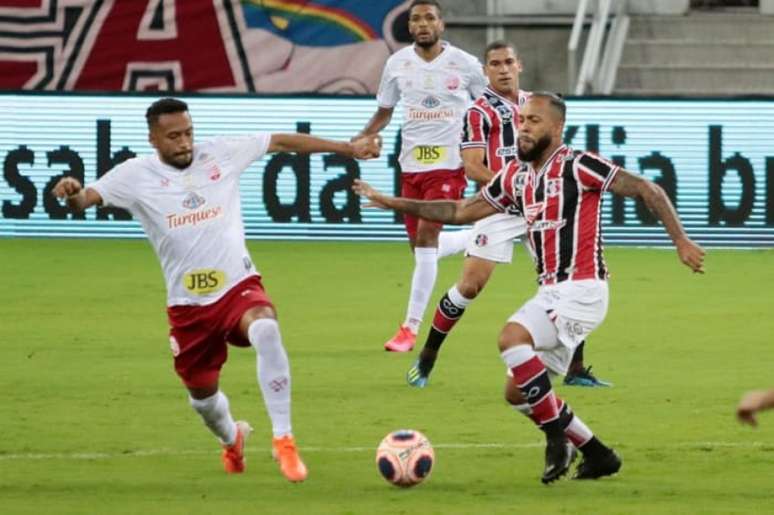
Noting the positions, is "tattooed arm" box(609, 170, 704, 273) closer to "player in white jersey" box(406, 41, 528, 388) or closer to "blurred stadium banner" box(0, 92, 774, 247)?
"player in white jersey" box(406, 41, 528, 388)

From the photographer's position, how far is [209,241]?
930cm

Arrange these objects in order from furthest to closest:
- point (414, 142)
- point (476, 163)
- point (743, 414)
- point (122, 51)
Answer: point (122, 51), point (414, 142), point (476, 163), point (743, 414)

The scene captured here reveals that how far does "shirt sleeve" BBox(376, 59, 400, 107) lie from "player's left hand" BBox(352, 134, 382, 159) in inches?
191

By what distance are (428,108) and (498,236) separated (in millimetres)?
2381

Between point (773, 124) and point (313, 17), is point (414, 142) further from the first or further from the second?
point (313, 17)

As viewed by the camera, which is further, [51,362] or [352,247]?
[352,247]

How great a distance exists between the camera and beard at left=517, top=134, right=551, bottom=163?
29.9 feet

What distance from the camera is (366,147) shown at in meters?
9.72

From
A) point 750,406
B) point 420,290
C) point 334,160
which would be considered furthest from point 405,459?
point 334,160

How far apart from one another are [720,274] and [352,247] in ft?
13.3

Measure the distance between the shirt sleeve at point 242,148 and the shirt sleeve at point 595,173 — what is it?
1.58m

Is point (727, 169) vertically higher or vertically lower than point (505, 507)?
lower

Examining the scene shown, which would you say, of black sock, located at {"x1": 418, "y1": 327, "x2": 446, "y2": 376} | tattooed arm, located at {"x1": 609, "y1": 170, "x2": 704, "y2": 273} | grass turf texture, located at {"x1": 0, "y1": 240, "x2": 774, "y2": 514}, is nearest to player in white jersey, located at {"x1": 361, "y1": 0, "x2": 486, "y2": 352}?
grass turf texture, located at {"x1": 0, "y1": 240, "x2": 774, "y2": 514}

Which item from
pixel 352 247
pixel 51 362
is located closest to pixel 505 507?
pixel 51 362
